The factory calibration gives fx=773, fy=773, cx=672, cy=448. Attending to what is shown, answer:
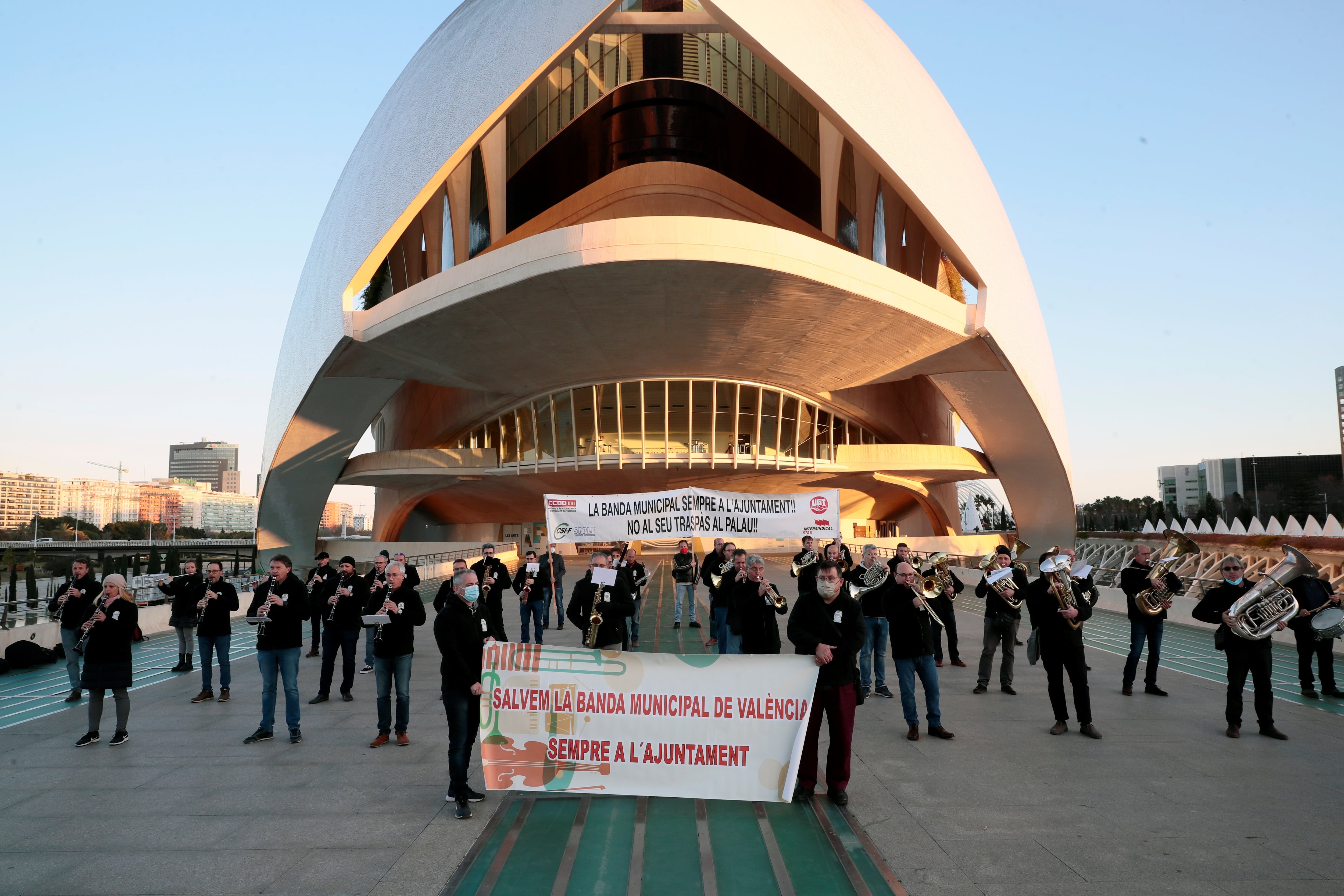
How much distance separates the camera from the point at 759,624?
7.07 m

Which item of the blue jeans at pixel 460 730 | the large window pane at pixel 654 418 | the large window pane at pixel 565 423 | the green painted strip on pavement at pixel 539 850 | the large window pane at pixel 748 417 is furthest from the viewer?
the large window pane at pixel 565 423

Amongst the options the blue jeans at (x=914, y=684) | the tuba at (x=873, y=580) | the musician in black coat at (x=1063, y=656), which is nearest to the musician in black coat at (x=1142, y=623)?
the musician in black coat at (x=1063, y=656)

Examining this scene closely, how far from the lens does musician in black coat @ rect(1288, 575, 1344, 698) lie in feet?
28.5

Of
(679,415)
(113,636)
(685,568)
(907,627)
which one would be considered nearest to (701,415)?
(679,415)

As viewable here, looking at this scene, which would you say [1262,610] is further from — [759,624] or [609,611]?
[609,611]

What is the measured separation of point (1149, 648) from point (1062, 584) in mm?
2540

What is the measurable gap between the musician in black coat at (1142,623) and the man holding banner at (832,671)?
497 centimetres

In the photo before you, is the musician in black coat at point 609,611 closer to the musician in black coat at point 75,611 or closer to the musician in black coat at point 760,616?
the musician in black coat at point 760,616

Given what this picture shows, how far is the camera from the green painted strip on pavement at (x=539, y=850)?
421cm

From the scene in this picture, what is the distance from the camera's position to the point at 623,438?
115ft

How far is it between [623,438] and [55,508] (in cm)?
14305

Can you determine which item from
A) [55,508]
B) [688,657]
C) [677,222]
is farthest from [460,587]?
[55,508]

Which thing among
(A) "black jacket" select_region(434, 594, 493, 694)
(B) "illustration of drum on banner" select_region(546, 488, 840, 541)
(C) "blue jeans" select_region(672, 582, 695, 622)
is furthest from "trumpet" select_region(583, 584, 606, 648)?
(C) "blue jeans" select_region(672, 582, 695, 622)

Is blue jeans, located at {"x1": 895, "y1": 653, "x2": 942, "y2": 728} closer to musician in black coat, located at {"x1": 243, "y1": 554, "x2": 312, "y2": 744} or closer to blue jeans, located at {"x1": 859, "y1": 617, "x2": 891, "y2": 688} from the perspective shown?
blue jeans, located at {"x1": 859, "y1": 617, "x2": 891, "y2": 688}
